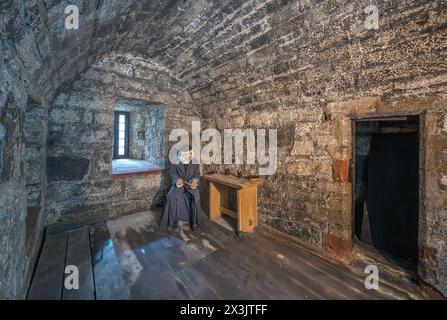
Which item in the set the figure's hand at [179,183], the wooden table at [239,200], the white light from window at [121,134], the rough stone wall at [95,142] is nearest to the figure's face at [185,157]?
the figure's hand at [179,183]

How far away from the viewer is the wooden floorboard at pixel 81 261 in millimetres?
1700

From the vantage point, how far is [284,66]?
Answer: 2494mm

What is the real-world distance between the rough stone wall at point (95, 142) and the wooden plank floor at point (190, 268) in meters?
0.52

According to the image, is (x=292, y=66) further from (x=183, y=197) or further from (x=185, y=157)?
(x=183, y=197)

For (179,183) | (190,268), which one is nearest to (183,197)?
(179,183)

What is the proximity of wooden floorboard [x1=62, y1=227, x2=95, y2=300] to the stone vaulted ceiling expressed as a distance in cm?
180

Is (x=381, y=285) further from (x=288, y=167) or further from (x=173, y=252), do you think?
(x=173, y=252)

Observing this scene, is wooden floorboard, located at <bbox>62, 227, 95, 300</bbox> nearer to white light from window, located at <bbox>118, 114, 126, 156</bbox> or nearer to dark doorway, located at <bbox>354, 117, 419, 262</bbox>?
white light from window, located at <bbox>118, 114, 126, 156</bbox>

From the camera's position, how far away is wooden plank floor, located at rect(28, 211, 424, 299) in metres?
1.78

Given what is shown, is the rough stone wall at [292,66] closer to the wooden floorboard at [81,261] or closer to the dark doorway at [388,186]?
the wooden floorboard at [81,261]

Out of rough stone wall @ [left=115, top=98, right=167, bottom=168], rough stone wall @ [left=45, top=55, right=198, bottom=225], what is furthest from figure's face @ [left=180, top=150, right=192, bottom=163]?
rough stone wall @ [left=45, top=55, right=198, bottom=225]

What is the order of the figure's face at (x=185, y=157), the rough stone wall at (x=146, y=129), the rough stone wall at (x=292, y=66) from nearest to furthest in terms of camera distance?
the rough stone wall at (x=292, y=66), the figure's face at (x=185, y=157), the rough stone wall at (x=146, y=129)

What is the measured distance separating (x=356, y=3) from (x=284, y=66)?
0.90 meters
